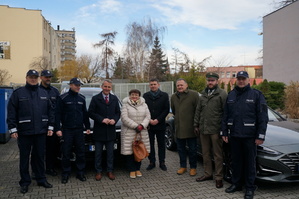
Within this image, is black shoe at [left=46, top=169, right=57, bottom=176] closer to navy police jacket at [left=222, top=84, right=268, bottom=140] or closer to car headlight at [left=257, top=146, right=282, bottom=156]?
navy police jacket at [left=222, top=84, right=268, bottom=140]

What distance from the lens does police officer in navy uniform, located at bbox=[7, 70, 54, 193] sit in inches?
182

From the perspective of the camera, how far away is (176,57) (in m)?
31.6

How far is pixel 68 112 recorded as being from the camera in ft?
17.1

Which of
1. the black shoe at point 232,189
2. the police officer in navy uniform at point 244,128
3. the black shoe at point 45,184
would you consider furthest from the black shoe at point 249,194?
the black shoe at point 45,184

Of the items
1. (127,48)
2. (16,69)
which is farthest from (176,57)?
(16,69)

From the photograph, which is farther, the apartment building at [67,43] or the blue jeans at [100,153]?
the apartment building at [67,43]

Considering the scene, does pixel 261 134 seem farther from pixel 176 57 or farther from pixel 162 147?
pixel 176 57

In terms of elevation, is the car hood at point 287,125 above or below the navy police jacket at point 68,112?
below

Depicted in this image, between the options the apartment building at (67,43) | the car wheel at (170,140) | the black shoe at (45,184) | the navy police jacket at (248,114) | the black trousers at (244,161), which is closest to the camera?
the navy police jacket at (248,114)

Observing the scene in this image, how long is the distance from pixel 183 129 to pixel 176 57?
26.6 meters

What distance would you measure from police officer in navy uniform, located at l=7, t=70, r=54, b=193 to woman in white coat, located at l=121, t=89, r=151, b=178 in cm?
140

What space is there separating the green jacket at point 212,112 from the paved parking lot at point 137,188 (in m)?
1.07

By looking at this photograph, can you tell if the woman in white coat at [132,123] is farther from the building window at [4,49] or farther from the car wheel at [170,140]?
the building window at [4,49]

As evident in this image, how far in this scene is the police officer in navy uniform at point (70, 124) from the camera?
5.22 metres
